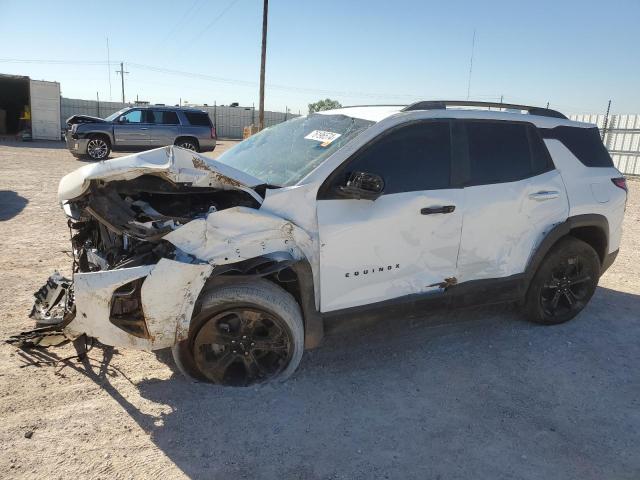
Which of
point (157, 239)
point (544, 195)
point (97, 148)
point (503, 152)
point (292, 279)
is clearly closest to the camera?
point (157, 239)

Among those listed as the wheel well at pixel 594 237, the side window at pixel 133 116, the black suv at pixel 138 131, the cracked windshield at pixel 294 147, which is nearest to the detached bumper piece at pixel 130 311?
the cracked windshield at pixel 294 147

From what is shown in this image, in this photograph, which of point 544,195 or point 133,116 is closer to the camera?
point 544,195

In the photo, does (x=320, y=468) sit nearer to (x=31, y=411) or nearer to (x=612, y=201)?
(x=31, y=411)

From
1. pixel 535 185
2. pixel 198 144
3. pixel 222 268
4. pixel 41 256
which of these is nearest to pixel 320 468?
A: pixel 222 268

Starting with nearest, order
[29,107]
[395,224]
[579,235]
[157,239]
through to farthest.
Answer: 1. [157,239]
2. [395,224]
3. [579,235]
4. [29,107]

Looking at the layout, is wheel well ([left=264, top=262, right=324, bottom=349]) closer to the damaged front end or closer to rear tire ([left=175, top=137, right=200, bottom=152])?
the damaged front end

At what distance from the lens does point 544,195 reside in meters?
4.02

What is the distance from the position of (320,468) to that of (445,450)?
720mm

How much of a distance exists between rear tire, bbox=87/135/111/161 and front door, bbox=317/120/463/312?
1665cm

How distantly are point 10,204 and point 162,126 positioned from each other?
10537 mm

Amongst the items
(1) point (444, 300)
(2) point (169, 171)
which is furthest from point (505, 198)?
(2) point (169, 171)

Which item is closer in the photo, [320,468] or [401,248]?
[320,468]

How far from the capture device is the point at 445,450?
2715 mm

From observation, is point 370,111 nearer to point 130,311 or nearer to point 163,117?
point 130,311
